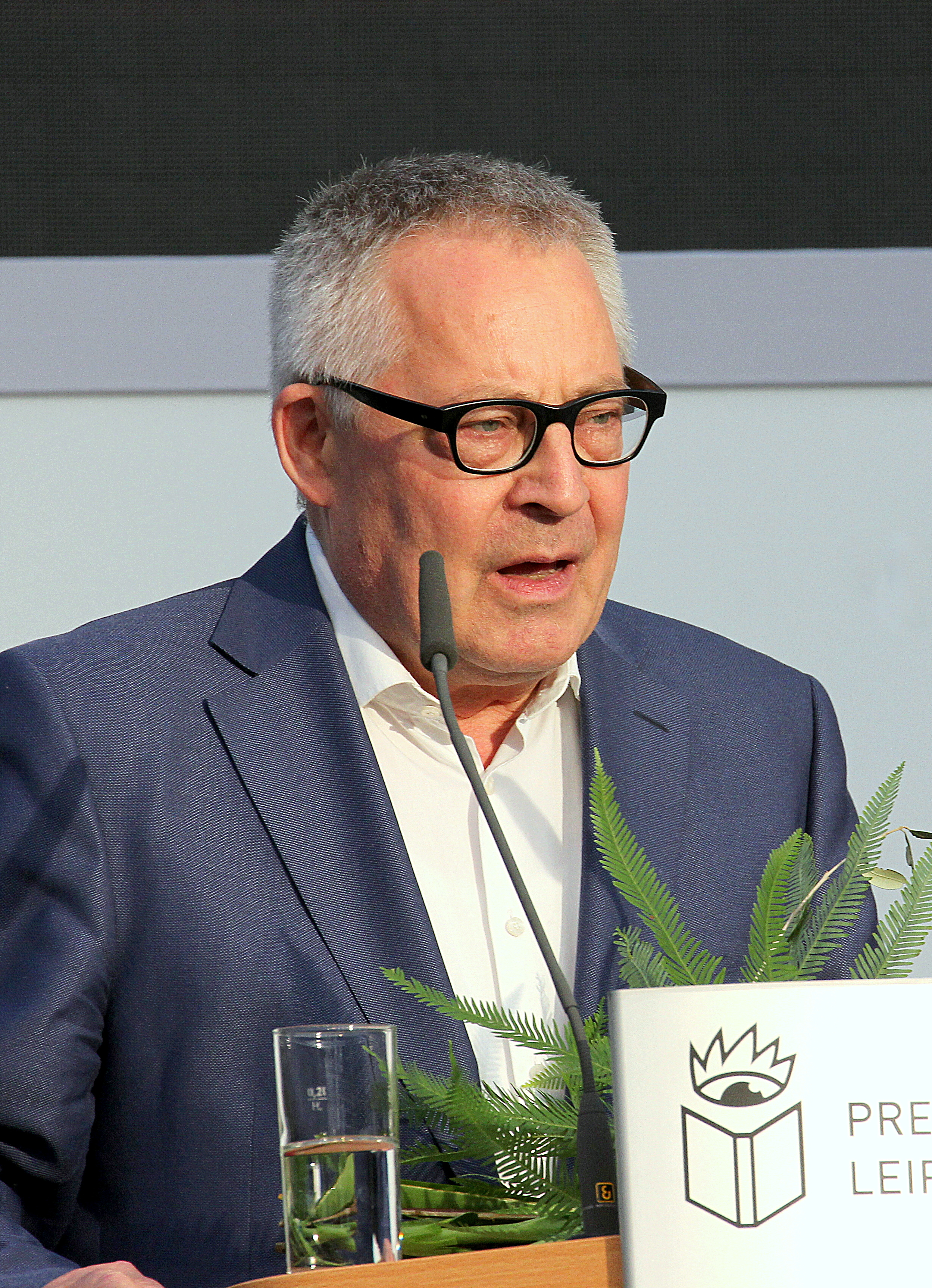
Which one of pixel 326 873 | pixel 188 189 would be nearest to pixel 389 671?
pixel 326 873

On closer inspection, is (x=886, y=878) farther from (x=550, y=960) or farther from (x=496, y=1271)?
(x=496, y=1271)

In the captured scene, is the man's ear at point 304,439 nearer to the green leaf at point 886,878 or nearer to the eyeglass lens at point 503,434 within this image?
the eyeglass lens at point 503,434

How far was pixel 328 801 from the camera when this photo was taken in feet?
4.94

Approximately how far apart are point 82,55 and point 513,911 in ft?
4.71

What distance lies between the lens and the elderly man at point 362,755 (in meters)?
1.41

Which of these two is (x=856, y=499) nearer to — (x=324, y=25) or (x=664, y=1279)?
(x=324, y=25)

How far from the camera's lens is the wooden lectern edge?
0.75m

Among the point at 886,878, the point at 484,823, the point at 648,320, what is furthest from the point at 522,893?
the point at 648,320

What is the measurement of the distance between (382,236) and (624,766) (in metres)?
0.61

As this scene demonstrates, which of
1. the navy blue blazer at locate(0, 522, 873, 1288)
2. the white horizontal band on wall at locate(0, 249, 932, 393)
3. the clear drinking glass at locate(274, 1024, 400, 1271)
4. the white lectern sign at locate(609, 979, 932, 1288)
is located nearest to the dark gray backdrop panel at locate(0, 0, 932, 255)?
the white horizontal band on wall at locate(0, 249, 932, 393)

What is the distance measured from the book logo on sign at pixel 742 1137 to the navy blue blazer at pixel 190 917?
62cm

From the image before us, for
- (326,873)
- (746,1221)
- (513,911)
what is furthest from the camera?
(513,911)

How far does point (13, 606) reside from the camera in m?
2.24

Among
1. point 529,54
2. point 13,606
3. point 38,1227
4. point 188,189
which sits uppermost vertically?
point 529,54
